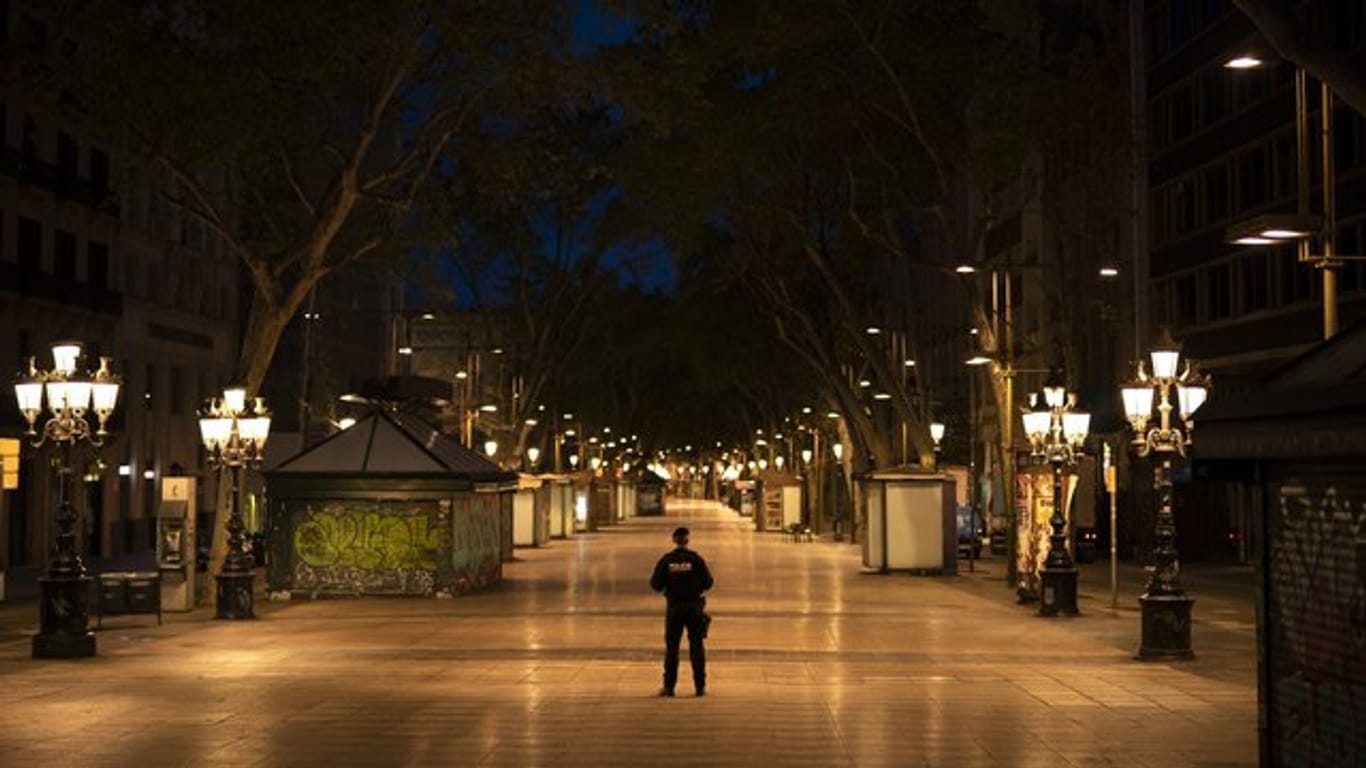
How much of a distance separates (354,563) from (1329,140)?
2607 centimetres

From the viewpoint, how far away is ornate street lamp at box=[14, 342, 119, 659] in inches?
1093

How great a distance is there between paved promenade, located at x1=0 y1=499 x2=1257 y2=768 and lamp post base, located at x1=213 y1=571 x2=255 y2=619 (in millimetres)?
574

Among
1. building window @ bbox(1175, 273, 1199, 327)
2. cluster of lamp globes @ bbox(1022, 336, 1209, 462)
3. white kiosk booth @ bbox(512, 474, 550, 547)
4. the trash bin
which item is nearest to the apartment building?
white kiosk booth @ bbox(512, 474, 550, 547)

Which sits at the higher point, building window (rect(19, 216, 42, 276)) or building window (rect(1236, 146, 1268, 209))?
building window (rect(1236, 146, 1268, 209))

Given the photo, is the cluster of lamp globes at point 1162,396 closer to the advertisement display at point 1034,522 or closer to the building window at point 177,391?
the advertisement display at point 1034,522

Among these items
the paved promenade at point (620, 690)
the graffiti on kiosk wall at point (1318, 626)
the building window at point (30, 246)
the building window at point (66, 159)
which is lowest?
the paved promenade at point (620, 690)

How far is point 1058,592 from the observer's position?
36500mm

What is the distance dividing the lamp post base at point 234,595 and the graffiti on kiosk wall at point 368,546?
254 inches

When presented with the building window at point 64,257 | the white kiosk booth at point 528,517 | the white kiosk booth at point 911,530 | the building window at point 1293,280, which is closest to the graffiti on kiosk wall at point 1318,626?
the white kiosk booth at point 911,530

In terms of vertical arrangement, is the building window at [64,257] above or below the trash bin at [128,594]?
above

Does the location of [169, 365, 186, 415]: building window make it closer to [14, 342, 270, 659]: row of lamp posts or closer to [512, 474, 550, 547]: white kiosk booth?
[512, 474, 550, 547]: white kiosk booth

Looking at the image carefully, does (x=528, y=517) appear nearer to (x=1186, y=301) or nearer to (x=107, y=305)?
(x=107, y=305)

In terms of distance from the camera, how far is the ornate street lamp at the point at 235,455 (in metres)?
35.7

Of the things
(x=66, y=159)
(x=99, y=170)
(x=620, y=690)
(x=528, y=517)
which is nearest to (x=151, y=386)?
(x=99, y=170)
